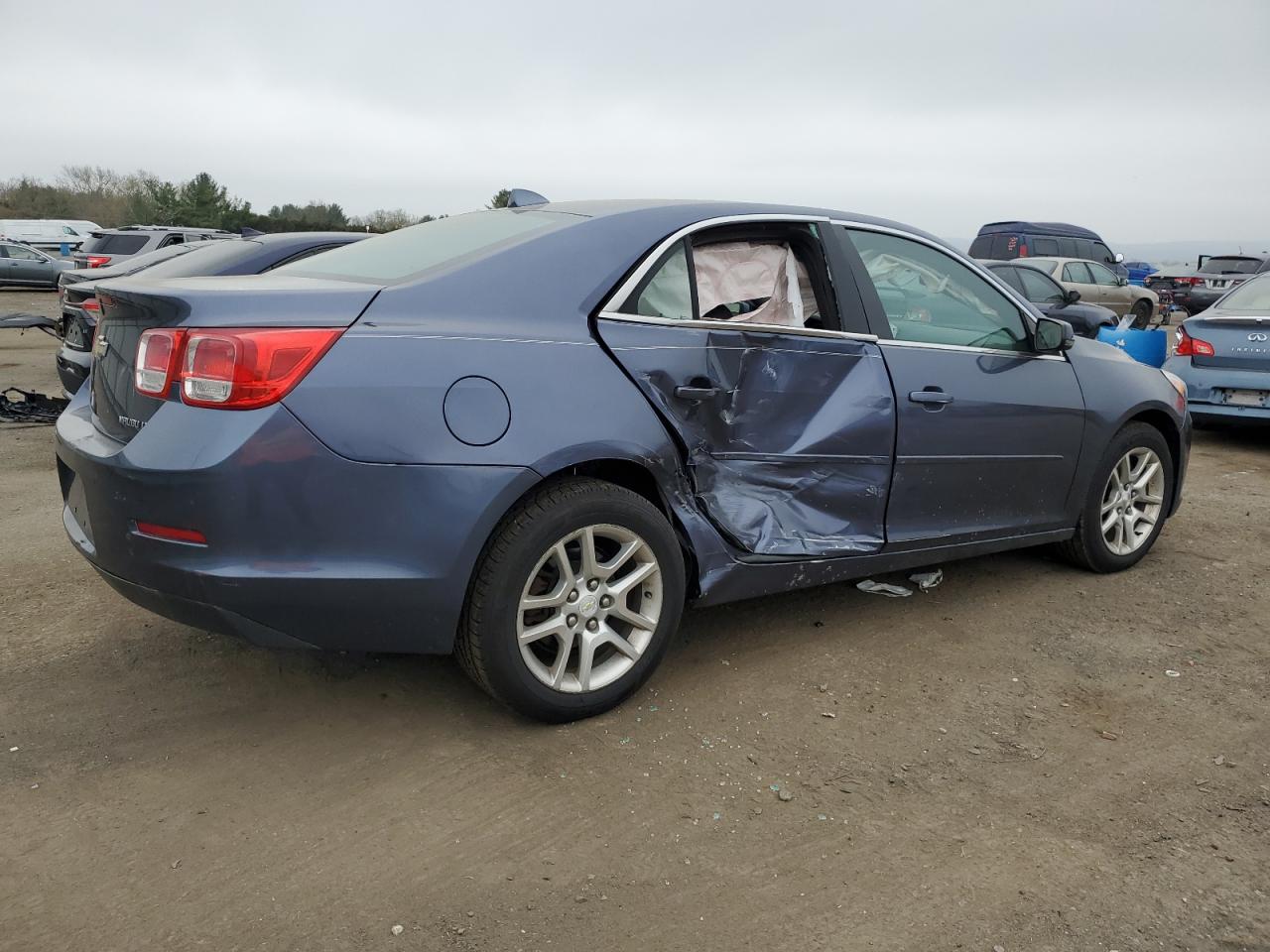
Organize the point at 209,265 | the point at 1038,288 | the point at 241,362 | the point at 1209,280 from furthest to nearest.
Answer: the point at 1209,280 → the point at 1038,288 → the point at 209,265 → the point at 241,362

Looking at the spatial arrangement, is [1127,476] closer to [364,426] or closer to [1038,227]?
[364,426]

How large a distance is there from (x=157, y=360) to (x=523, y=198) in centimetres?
215

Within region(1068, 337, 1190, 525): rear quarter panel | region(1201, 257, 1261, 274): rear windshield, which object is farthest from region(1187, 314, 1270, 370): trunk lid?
region(1201, 257, 1261, 274): rear windshield

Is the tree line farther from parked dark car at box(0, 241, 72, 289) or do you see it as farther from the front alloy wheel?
the front alloy wheel

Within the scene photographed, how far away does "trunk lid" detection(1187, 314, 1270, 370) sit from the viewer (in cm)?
796

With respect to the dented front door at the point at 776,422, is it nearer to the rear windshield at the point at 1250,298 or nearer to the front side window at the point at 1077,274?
the rear windshield at the point at 1250,298

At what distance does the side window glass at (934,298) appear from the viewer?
4012 mm

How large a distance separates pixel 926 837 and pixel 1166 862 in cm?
58

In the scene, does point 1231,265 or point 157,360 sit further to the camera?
point 1231,265

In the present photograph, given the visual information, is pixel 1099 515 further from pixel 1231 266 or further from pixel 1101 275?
pixel 1231 266

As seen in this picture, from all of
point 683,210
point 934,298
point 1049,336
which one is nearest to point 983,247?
point 1049,336

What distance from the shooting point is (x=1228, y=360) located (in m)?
8.17

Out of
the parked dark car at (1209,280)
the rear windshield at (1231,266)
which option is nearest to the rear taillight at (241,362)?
the parked dark car at (1209,280)

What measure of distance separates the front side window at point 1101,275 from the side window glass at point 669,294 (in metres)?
16.9
